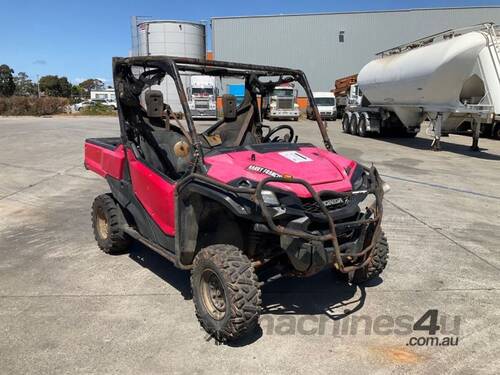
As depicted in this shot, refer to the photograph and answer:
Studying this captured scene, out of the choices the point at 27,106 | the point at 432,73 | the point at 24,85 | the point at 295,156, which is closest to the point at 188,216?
the point at 295,156

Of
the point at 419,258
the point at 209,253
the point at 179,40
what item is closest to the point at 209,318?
the point at 209,253

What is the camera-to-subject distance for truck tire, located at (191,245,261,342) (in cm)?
338

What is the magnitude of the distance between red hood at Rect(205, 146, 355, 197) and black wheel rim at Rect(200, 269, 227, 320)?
0.76 meters

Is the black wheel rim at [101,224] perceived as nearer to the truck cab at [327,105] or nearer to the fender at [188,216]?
the fender at [188,216]

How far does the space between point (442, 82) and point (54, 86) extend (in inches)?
3675

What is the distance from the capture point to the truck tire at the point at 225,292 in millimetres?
3381

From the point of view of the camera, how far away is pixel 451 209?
7863 millimetres

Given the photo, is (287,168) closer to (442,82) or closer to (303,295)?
(303,295)

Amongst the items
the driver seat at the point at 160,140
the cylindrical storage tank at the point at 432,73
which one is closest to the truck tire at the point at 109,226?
the driver seat at the point at 160,140

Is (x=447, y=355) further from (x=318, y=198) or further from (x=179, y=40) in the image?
(x=179, y=40)

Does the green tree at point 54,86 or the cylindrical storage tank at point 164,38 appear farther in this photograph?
the green tree at point 54,86

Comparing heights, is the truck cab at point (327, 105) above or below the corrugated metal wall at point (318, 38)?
below

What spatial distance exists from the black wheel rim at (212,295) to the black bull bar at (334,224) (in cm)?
70

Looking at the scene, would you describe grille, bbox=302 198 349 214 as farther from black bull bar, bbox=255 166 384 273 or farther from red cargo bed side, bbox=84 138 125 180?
red cargo bed side, bbox=84 138 125 180
